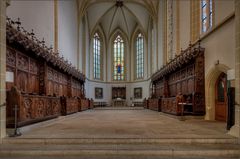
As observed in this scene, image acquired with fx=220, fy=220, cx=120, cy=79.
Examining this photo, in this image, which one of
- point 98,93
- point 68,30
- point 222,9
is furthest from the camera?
point 98,93

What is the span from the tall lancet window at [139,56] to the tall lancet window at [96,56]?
5015 millimetres

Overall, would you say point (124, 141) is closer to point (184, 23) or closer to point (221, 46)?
point (221, 46)

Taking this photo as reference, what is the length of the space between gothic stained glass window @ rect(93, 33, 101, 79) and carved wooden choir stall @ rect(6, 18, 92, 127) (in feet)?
49.7

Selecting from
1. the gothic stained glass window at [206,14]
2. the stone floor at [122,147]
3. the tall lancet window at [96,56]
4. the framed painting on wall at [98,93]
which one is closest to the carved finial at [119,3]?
the tall lancet window at [96,56]

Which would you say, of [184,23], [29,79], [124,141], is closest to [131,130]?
[124,141]

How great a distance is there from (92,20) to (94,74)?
6.61m

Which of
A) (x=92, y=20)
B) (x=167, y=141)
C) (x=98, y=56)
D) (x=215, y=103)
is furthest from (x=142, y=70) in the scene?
(x=167, y=141)

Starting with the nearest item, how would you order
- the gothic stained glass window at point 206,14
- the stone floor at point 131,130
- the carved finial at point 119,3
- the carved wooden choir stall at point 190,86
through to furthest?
the stone floor at point 131,130 < the carved wooden choir stall at point 190,86 < the gothic stained glass window at point 206,14 < the carved finial at point 119,3

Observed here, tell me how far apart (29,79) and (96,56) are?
19.5 metres

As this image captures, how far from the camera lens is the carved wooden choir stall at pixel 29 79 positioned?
232 inches

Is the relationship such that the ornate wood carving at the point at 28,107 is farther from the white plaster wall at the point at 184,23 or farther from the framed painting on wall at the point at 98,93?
the framed painting on wall at the point at 98,93

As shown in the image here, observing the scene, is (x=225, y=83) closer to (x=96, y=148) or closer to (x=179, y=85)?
(x=179, y=85)

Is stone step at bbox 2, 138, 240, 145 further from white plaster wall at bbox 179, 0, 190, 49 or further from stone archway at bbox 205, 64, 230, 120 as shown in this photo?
white plaster wall at bbox 179, 0, 190, 49

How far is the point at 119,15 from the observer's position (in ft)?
91.1
